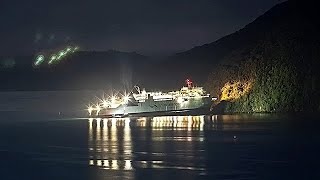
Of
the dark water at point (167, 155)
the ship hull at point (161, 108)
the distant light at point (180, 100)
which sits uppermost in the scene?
the distant light at point (180, 100)

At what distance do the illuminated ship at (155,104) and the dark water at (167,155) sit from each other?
40.8 m

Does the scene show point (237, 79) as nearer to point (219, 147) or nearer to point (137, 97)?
point (137, 97)

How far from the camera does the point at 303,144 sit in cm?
3969

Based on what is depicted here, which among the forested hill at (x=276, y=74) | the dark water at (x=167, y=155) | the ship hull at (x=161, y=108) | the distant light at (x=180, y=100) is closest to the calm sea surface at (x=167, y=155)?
the dark water at (x=167, y=155)

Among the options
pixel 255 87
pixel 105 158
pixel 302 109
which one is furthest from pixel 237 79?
pixel 105 158

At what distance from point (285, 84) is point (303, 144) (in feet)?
175

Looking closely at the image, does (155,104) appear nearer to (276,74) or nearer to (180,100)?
(180,100)

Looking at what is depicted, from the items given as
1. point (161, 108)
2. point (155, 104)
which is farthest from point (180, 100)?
point (155, 104)

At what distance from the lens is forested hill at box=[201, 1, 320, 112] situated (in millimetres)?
90500

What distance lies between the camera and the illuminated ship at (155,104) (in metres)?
93.1

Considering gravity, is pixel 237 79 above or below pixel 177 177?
above

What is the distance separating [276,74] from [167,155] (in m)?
62.7

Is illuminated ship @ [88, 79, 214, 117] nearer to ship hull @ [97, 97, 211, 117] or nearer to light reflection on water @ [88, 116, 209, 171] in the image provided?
ship hull @ [97, 97, 211, 117]

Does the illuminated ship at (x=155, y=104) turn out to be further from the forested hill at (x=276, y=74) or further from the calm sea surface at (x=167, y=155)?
the calm sea surface at (x=167, y=155)
